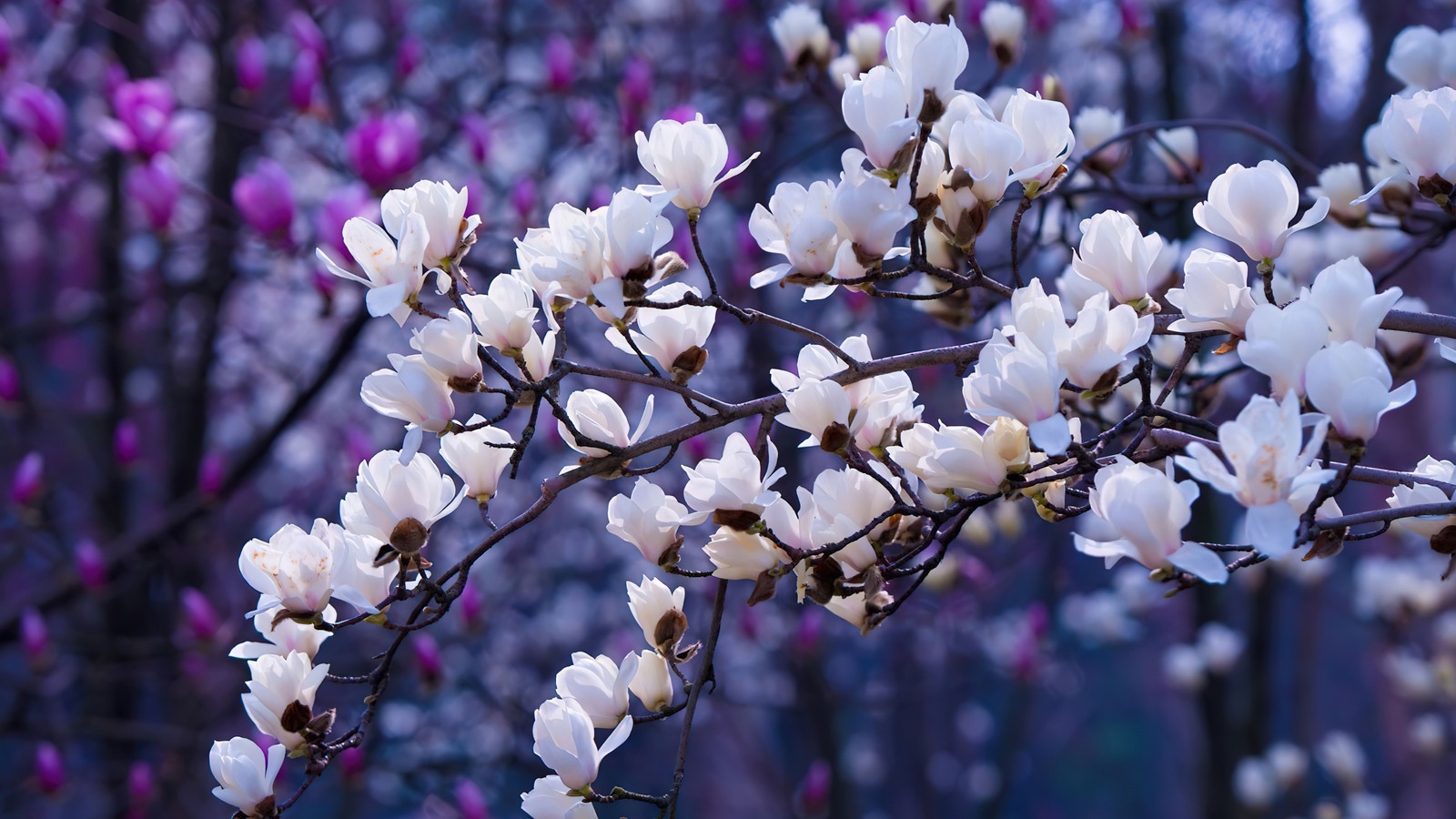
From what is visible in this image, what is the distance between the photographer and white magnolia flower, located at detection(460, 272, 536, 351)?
3.04 feet

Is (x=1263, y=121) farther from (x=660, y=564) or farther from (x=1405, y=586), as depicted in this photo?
(x=660, y=564)

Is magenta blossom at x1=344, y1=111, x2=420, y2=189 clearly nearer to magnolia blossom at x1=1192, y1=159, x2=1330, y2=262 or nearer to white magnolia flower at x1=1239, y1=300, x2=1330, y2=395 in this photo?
magnolia blossom at x1=1192, y1=159, x2=1330, y2=262

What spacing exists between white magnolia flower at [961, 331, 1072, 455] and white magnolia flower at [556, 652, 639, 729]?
1.30ft

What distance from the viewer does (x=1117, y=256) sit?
904mm

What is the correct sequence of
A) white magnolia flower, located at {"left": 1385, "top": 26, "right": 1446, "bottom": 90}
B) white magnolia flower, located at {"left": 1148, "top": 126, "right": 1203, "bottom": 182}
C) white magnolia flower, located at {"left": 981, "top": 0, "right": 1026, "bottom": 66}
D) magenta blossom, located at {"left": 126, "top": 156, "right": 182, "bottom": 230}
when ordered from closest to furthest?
white magnolia flower, located at {"left": 1385, "top": 26, "right": 1446, "bottom": 90}
white magnolia flower, located at {"left": 1148, "top": 126, "right": 1203, "bottom": 182}
white magnolia flower, located at {"left": 981, "top": 0, "right": 1026, "bottom": 66}
magenta blossom, located at {"left": 126, "top": 156, "right": 182, "bottom": 230}

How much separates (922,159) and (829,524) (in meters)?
0.33

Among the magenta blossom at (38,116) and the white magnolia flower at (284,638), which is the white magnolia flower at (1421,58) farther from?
the magenta blossom at (38,116)

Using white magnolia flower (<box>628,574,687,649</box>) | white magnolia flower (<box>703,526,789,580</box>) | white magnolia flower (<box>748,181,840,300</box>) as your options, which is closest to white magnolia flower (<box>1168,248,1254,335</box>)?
white magnolia flower (<box>748,181,840,300</box>)

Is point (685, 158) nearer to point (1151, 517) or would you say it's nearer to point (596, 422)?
point (596, 422)

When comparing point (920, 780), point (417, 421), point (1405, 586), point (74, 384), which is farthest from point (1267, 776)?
point (74, 384)

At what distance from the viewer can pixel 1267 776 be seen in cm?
356

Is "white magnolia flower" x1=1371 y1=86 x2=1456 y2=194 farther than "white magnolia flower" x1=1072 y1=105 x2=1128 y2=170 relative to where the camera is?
No

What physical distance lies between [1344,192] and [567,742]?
1156 mm

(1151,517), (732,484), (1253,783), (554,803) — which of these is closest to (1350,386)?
(1151,517)
